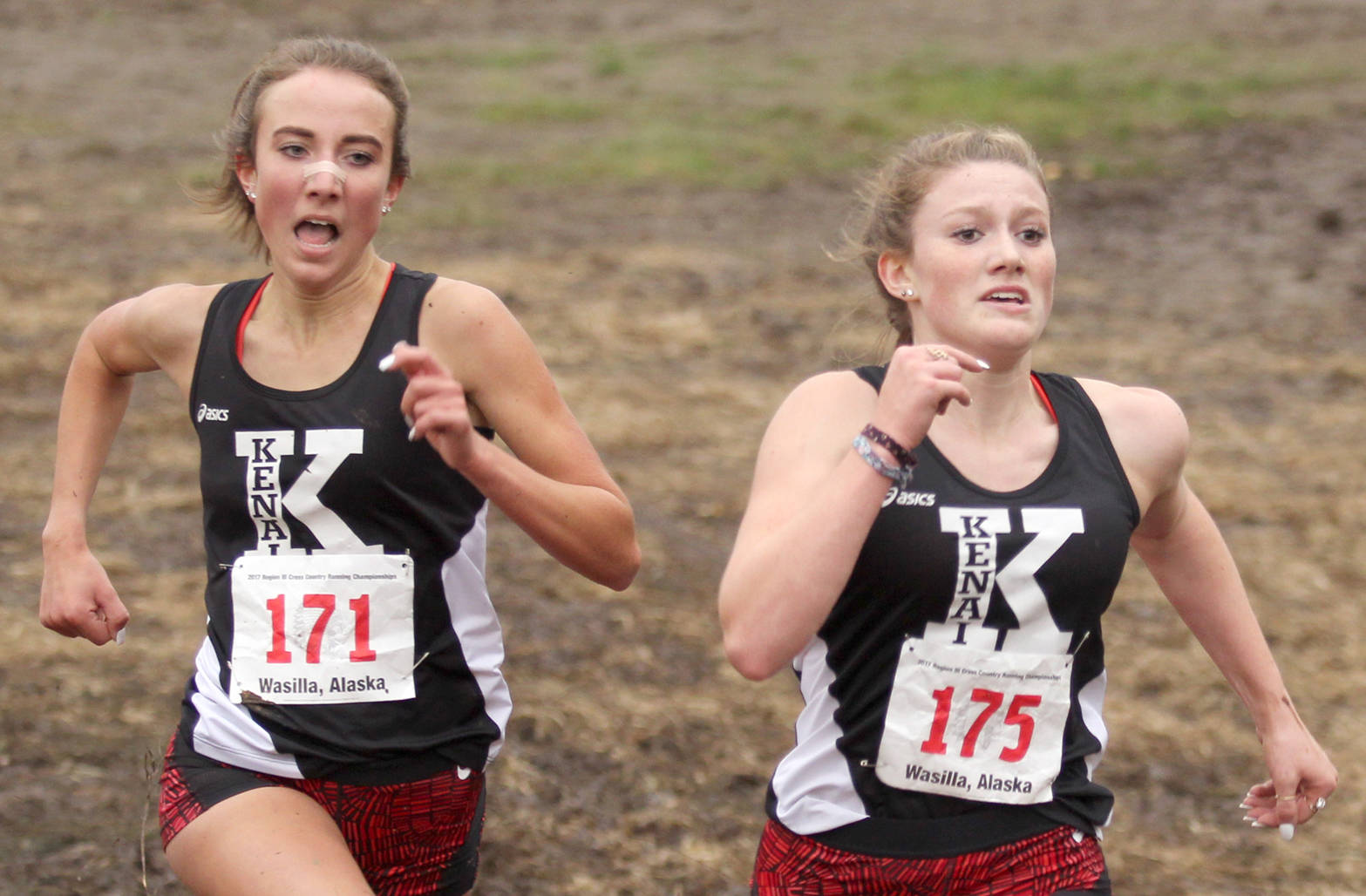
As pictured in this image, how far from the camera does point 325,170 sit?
2.86 metres

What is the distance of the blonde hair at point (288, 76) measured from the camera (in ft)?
9.78

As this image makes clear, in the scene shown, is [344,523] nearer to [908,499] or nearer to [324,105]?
[324,105]

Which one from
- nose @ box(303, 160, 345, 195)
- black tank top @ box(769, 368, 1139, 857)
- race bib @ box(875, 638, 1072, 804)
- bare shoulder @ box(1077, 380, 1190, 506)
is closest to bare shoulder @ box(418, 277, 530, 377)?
nose @ box(303, 160, 345, 195)

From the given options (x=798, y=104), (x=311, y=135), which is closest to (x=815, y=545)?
(x=311, y=135)

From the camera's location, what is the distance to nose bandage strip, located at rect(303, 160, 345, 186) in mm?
2857

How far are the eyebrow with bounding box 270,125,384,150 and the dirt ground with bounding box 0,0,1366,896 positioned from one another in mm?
934

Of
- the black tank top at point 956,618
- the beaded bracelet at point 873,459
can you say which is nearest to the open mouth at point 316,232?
the black tank top at point 956,618

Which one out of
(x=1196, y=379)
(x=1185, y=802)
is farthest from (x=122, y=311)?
(x=1196, y=379)

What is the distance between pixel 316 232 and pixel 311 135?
17cm

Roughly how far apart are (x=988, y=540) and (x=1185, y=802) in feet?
9.21

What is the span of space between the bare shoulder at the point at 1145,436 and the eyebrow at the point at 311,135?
4.31 feet

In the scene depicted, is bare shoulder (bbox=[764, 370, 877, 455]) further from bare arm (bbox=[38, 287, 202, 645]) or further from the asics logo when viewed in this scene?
bare arm (bbox=[38, 287, 202, 645])

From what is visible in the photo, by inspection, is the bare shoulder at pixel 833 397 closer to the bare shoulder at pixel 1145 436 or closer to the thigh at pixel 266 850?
the bare shoulder at pixel 1145 436

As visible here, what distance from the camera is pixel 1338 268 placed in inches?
406
